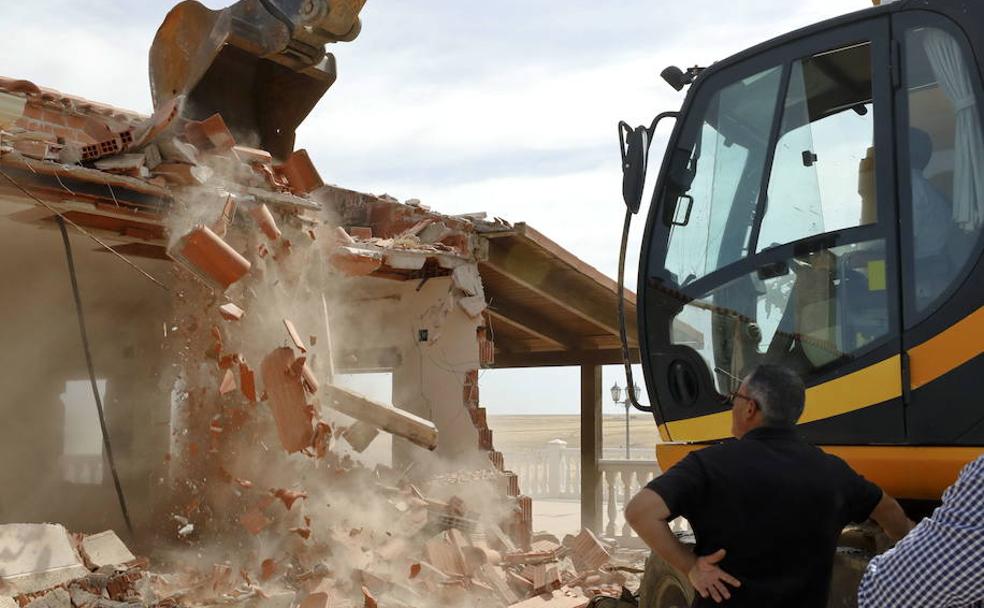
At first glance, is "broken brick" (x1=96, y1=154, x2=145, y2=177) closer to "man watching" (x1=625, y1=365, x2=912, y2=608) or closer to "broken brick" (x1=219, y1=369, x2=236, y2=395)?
"broken brick" (x1=219, y1=369, x2=236, y2=395)

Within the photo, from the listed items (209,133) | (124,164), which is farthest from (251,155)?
(124,164)

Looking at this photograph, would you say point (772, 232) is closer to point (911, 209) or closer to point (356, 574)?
point (911, 209)

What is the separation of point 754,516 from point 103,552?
5640 mm

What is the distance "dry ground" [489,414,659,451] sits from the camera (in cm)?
4484

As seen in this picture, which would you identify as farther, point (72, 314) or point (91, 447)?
point (91, 447)

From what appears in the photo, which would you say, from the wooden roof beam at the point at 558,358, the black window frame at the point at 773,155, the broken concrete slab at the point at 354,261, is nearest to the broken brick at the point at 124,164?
the broken concrete slab at the point at 354,261

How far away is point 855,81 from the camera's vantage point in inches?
161

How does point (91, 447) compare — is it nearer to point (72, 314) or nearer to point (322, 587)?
point (72, 314)

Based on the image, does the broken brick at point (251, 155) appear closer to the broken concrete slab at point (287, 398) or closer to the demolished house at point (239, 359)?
the demolished house at point (239, 359)

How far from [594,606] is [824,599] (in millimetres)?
2399

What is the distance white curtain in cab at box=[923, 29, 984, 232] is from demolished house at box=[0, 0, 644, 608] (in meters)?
4.82

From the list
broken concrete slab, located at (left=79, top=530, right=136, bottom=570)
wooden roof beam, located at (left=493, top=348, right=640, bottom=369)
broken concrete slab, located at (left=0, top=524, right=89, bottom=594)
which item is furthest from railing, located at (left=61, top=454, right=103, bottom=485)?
wooden roof beam, located at (left=493, top=348, right=640, bottom=369)

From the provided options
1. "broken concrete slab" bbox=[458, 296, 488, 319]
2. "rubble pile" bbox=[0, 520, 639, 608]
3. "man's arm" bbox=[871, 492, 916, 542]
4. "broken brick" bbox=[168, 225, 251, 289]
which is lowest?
"rubble pile" bbox=[0, 520, 639, 608]

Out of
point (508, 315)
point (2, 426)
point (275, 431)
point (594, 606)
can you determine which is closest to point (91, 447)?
point (2, 426)
